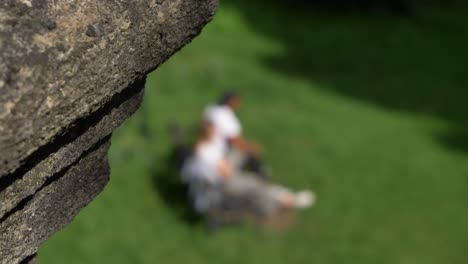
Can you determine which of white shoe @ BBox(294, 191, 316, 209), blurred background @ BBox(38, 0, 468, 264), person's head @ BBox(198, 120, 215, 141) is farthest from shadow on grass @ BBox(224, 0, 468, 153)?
person's head @ BBox(198, 120, 215, 141)

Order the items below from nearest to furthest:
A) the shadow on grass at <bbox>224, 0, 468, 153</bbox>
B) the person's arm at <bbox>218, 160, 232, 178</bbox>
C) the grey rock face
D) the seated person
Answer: the grey rock face, the seated person, the person's arm at <bbox>218, 160, 232, 178</bbox>, the shadow on grass at <bbox>224, 0, 468, 153</bbox>

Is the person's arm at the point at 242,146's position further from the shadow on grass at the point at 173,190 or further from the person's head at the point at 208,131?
the shadow on grass at the point at 173,190

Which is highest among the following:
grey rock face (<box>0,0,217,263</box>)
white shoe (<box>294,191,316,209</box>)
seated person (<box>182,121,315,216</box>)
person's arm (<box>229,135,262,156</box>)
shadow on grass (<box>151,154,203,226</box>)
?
person's arm (<box>229,135,262,156</box>)

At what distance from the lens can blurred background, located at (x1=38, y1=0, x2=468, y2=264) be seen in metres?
8.05

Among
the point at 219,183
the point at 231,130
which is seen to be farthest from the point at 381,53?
the point at 219,183

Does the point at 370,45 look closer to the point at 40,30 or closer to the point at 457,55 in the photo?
the point at 457,55

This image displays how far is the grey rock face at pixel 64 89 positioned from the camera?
4.25ft

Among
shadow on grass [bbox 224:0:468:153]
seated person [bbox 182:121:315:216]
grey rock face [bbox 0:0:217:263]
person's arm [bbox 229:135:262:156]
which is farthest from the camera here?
shadow on grass [bbox 224:0:468:153]

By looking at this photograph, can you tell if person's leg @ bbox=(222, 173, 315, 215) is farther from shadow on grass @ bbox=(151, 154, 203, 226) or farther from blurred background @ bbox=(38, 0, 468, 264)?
shadow on grass @ bbox=(151, 154, 203, 226)

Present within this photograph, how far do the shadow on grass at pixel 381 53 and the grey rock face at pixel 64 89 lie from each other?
9.46 m

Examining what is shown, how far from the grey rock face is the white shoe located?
683 cm

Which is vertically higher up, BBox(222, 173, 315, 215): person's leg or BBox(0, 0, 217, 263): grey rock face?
Answer: BBox(222, 173, 315, 215): person's leg

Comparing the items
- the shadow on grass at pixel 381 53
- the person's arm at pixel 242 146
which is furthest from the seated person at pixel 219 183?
the shadow on grass at pixel 381 53

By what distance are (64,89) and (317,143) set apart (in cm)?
885
